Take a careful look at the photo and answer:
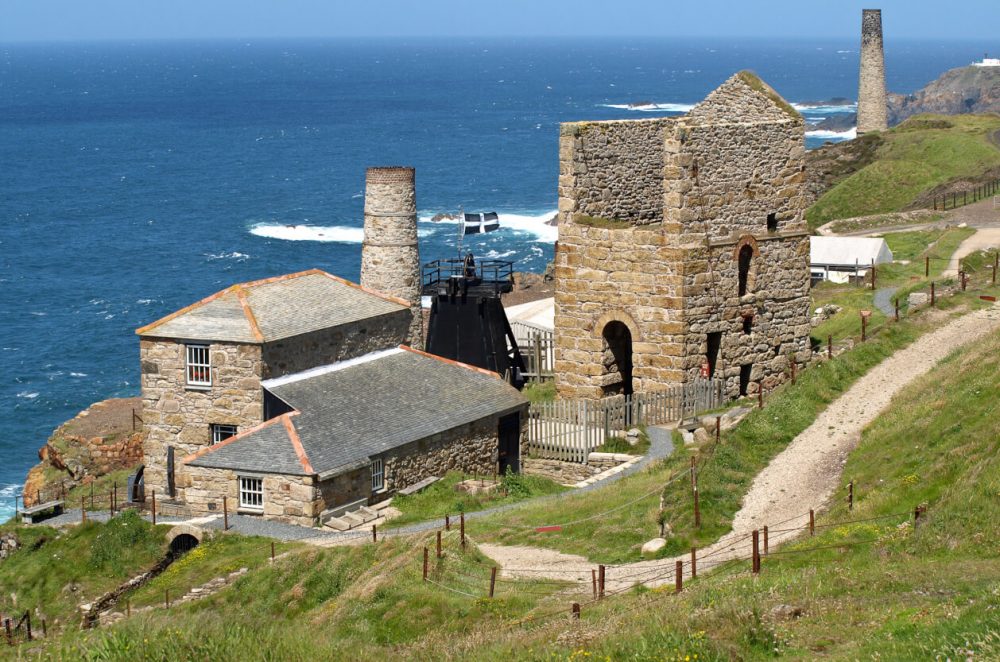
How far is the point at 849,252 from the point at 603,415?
2060cm

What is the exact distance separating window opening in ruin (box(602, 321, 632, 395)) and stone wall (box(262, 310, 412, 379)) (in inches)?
193

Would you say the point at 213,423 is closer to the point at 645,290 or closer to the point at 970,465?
the point at 645,290

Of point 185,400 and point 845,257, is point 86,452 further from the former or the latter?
point 845,257

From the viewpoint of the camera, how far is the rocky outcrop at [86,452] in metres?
43.0

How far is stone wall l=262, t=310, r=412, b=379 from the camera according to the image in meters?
32.2

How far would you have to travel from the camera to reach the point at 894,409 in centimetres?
2670

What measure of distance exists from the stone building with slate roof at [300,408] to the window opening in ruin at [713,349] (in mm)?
4248

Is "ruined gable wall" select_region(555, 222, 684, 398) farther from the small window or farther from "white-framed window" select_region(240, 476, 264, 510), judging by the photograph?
"white-framed window" select_region(240, 476, 264, 510)

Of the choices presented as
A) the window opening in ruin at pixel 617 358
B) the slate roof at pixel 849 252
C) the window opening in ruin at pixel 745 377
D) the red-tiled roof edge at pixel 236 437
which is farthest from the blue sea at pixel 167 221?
the slate roof at pixel 849 252

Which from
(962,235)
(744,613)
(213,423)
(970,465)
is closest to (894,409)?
(970,465)

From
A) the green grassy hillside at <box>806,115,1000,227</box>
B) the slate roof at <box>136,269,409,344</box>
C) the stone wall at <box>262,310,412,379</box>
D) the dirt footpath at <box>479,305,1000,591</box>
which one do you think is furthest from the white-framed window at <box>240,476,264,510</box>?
the green grassy hillside at <box>806,115,1000,227</box>

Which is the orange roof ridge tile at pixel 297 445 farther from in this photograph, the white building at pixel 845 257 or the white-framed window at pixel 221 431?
the white building at pixel 845 257

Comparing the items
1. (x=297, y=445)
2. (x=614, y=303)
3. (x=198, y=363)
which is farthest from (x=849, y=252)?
(x=297, y=445)

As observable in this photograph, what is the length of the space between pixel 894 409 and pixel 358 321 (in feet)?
42.0
